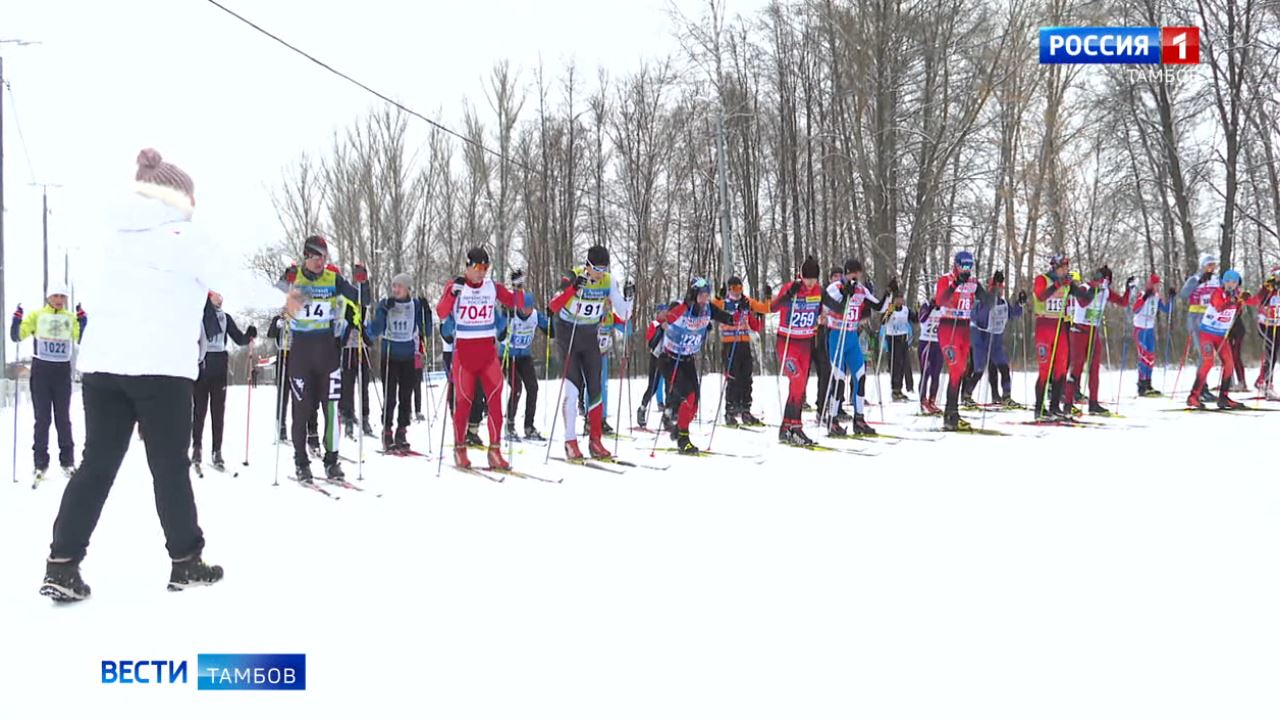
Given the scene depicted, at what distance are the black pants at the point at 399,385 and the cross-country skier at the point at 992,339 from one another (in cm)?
784

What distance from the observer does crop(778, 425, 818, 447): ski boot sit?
10.2 metres

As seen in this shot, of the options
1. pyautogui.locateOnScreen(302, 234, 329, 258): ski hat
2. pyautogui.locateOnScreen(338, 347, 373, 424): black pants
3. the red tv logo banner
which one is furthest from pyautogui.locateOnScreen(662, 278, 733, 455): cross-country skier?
the red tv logo banner

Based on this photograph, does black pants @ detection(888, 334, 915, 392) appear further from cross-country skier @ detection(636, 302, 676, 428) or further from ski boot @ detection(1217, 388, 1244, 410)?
ski boot @ detection(1217, 388, 1244, 410)

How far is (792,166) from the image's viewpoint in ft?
100

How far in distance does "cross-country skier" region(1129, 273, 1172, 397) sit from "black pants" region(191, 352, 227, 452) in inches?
527

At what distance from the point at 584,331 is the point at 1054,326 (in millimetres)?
6466

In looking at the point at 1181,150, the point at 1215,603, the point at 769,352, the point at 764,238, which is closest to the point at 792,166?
the point at 764,238

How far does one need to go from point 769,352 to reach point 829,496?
23364 millimetres

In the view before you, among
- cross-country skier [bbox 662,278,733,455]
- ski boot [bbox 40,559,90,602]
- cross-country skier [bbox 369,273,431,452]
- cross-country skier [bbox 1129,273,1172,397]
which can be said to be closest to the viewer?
ski boot [bbox 40,559,90,602]

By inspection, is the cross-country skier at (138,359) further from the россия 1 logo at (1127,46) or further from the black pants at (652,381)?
the россия 1 logo at (1127,46)

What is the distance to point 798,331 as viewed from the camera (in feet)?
33.5

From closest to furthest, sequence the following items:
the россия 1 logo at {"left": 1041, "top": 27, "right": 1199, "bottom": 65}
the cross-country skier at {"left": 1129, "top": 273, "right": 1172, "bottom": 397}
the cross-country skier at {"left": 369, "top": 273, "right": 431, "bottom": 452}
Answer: the cross-country skier at {"left": 369, "top": 273, "right": 431, "bottom": 452} → the cross-country skier at {"left": 1129, "top": 273, "right": 1172, "bottom": 397} → the россия 1 logo at {"left": 1041, "top": 27, "right": 1199, "bottom": 65}

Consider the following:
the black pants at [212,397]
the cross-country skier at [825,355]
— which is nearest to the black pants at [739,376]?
the cross-country skier at [825,355]

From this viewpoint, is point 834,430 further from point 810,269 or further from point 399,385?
point 399,385
